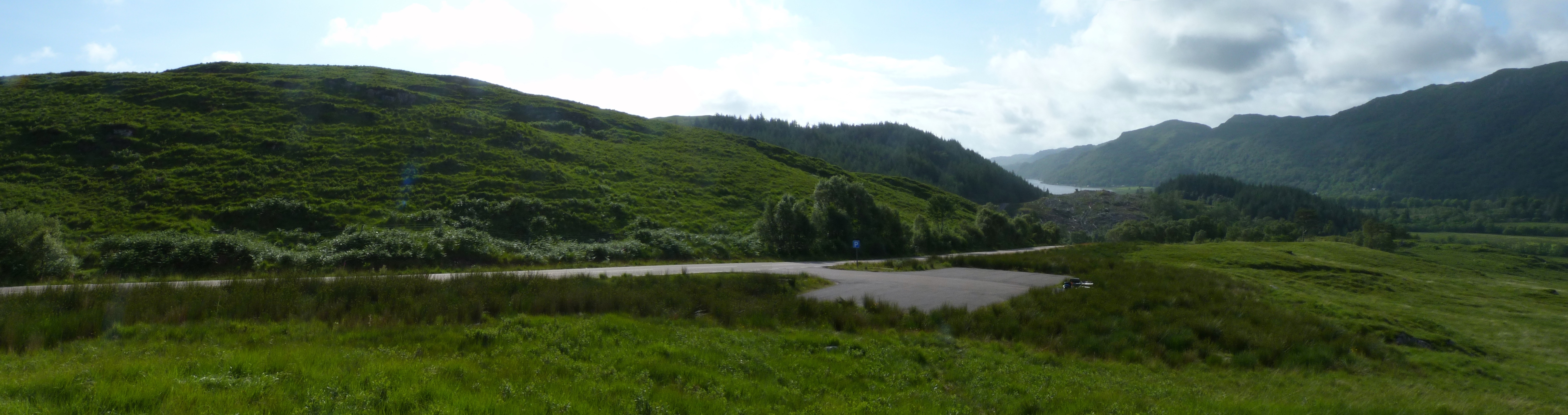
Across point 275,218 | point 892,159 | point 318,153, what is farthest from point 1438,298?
point 892,159

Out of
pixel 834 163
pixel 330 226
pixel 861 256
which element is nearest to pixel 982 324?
pixel 861 256

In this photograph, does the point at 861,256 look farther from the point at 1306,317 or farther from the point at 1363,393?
the point at 1363,393

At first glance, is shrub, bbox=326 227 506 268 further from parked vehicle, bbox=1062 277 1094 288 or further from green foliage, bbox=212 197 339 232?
parked vehicle, bbox=1062 277 1094 288

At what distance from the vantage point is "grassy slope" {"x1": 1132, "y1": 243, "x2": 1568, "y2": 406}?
1510 cm

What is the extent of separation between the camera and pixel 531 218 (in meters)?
41.7

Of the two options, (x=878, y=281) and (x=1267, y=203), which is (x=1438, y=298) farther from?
(x=1267, y=203)

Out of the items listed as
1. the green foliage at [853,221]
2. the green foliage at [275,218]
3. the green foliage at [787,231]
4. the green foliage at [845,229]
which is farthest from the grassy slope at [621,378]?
the green foliage at [853,221]

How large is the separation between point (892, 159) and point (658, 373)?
6769 inches

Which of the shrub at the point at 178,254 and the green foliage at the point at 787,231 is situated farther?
the green foliage at the point at 787,231

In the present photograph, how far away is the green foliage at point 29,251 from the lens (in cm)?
2038

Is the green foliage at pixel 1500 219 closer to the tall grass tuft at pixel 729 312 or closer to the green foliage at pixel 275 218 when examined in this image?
the tall grass tuft at pixel 729 312

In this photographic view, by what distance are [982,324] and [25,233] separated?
32.0 m

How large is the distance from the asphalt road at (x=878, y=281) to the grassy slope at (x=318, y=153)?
19.4 meters

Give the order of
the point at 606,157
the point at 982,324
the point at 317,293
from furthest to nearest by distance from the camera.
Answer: the point at 606,157, the point at 982,324, the point at 317,293
